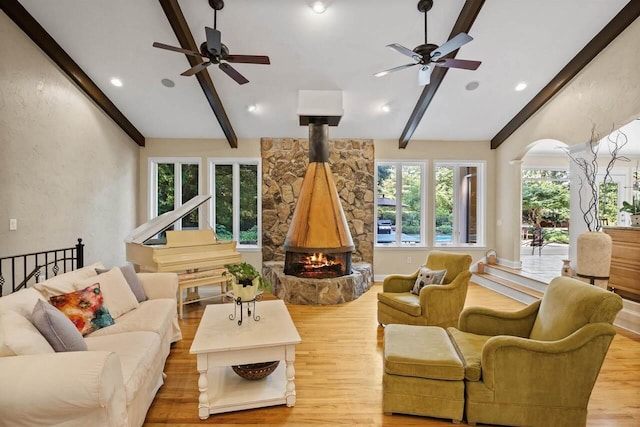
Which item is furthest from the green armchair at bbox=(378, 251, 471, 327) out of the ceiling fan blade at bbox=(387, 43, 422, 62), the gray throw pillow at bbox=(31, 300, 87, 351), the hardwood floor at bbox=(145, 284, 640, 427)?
the gray throw pillow at bbox=(31, 300, 87, 351)

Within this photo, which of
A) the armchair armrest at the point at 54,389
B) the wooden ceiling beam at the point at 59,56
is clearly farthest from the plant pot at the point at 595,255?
the wooden ceiling beam at the point at 59,56

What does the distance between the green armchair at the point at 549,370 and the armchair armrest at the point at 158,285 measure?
288 cm

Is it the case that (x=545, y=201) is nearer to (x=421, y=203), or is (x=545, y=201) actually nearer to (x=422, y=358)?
(x=421, y=203)

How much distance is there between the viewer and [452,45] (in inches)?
130

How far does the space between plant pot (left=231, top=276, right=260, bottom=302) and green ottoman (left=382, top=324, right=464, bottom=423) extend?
1.11 m

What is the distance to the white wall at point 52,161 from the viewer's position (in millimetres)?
3691

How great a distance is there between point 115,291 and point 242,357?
1.52 metres

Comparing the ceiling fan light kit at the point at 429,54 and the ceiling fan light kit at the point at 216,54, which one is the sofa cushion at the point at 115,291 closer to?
the ceiling fan light kit at the point at 216,54

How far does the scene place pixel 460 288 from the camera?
362cm

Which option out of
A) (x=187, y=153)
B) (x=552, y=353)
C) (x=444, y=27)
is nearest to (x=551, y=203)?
(x=444, y=27)

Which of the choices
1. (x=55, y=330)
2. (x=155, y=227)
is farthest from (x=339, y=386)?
(x=155, y=227)

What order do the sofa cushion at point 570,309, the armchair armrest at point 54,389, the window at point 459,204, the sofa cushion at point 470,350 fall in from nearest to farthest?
the armchair armrest at point 54,389 → the sofa cushion at point 570,309 → the sofa cushion at point 470,350 → the window at point 459,204

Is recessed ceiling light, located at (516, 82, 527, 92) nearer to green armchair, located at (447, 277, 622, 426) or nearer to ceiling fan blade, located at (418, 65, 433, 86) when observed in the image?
ceiling fan blade, located at (418, 65, 433, 86)

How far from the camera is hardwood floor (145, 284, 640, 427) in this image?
7.42 feet
